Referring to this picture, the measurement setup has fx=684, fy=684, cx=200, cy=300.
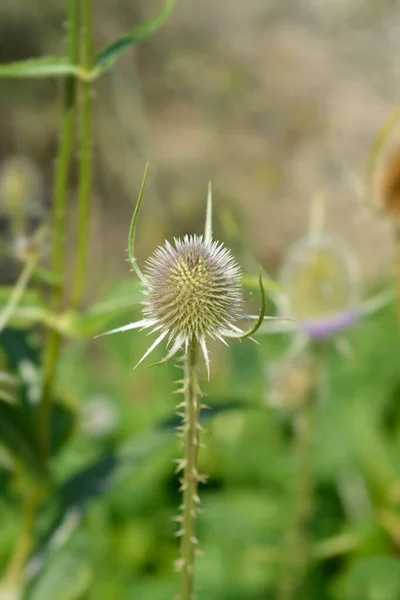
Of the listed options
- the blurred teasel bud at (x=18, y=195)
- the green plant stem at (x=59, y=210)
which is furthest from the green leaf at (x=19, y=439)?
the blurred teasel bud at (x=18, y=195)

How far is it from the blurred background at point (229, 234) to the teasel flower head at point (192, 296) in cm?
12

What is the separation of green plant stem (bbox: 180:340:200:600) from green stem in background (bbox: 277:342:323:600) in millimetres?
640

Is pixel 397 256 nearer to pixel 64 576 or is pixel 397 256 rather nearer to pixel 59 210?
pixel 59 210

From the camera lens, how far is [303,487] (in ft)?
3.77

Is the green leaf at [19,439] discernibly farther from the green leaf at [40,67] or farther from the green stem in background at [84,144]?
the green leaf at [40,67]

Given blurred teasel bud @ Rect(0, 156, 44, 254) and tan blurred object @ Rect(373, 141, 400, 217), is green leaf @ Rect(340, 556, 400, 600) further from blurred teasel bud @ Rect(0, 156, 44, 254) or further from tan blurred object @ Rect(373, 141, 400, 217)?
blurred teasel bud @ Rect(0, 156, 44, 254)

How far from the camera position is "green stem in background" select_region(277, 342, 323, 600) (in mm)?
1148

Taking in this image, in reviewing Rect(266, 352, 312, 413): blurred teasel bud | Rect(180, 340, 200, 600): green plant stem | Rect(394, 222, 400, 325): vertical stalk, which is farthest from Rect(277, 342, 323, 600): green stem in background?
Rect(180, 340, 200, 600): green plant stem

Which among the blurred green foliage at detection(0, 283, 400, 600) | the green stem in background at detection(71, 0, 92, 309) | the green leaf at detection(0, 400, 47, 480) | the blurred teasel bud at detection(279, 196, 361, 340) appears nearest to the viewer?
the green stem in background at detection(71, 0, 92, 309)

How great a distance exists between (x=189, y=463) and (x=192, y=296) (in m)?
0.12

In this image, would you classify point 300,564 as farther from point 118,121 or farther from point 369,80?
point 369,80

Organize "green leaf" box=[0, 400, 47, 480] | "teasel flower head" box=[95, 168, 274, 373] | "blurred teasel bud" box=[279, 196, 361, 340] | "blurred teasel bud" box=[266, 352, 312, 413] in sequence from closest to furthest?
"teasel flower head" box=[95, 168, 274, 373] → "green leaf" box=[0, 400, 47, 480] → "blurred teasel bud" box=[279, 196, 361, 340] → "blurred teasel bud" box=[266, 352, 312, 413]

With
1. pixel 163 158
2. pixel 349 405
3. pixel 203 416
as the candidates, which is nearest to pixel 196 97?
Result: pixel 163 158

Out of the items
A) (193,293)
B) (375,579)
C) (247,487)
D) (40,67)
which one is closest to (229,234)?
(40,67)
